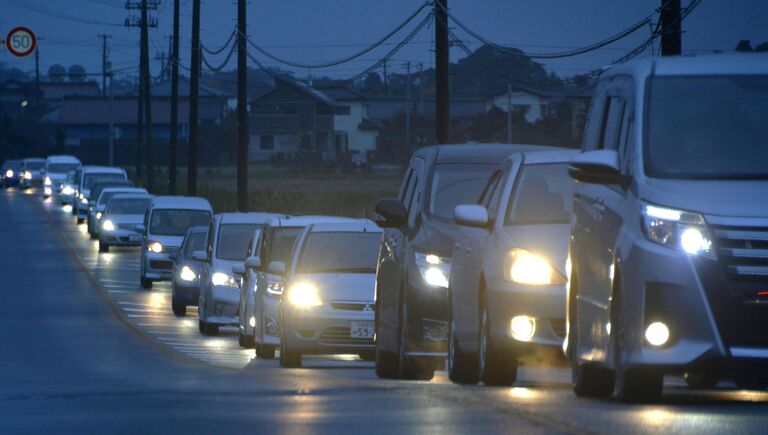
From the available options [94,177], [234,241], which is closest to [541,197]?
[234,241]

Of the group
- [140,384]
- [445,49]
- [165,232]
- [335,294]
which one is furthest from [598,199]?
[165,232]

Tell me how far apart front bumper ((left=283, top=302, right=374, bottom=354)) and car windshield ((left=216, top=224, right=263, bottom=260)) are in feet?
26.2

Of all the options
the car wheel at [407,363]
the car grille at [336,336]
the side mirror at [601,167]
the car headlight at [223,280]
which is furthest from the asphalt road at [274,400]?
the car headlight at [223,280]

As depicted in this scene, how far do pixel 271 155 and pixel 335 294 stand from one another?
11126 centimetres

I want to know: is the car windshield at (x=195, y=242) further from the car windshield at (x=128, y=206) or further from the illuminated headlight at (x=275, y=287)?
the car windshield at (x=128, y=206)

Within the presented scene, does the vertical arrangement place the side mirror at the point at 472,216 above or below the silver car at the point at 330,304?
above

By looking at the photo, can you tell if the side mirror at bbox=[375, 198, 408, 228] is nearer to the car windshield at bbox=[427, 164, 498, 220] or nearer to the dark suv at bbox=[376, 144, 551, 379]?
the dark suv at bbox=[376, 144, 551, 379]

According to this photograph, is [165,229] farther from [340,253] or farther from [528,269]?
[528,269]

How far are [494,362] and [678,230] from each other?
3.35 metres

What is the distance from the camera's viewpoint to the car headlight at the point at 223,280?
1021 inches

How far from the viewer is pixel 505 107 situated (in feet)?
360

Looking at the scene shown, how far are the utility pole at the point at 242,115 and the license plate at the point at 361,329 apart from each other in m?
26.3

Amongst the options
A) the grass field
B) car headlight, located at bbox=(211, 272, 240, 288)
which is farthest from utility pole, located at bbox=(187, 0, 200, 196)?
car headlight, located at bbox=(211, 272, 240, 288)

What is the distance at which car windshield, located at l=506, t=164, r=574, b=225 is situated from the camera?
11992mm
